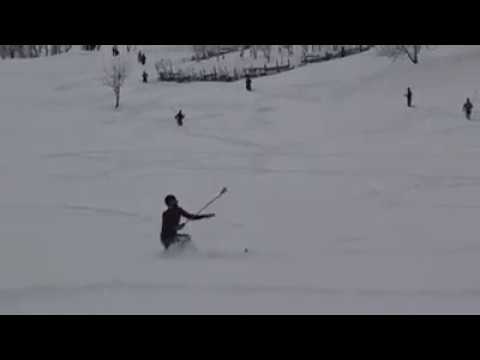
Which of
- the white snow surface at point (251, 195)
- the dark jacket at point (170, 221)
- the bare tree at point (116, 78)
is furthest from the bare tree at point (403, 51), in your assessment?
the dark jacket at point (170, 221)

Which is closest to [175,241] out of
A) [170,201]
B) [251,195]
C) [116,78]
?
[170,201]

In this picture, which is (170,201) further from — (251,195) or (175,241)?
(251,195)

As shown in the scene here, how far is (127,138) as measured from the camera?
11.1 meters

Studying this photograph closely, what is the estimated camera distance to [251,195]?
786cm

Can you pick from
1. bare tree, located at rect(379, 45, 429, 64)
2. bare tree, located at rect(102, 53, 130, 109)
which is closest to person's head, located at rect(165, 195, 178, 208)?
bare tree, located at rect(102, 53, 130, 109)

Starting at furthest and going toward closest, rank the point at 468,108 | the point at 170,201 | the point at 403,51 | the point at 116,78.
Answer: the point at 403,51, the point at 116,78, the point at 468,108, the point at 170,201

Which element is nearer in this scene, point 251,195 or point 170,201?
point 170,201

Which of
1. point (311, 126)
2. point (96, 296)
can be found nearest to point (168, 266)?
point (96, 296)

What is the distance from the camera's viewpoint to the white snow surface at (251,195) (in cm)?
478

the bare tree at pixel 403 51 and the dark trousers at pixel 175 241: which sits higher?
the bare tree at pixel 403 51

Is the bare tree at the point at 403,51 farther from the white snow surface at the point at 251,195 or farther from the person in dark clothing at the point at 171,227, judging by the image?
the person in dark clothing at the point at 171,227

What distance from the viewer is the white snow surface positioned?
15.7ft

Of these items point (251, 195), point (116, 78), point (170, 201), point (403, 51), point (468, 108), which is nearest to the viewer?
point (170, 201)
